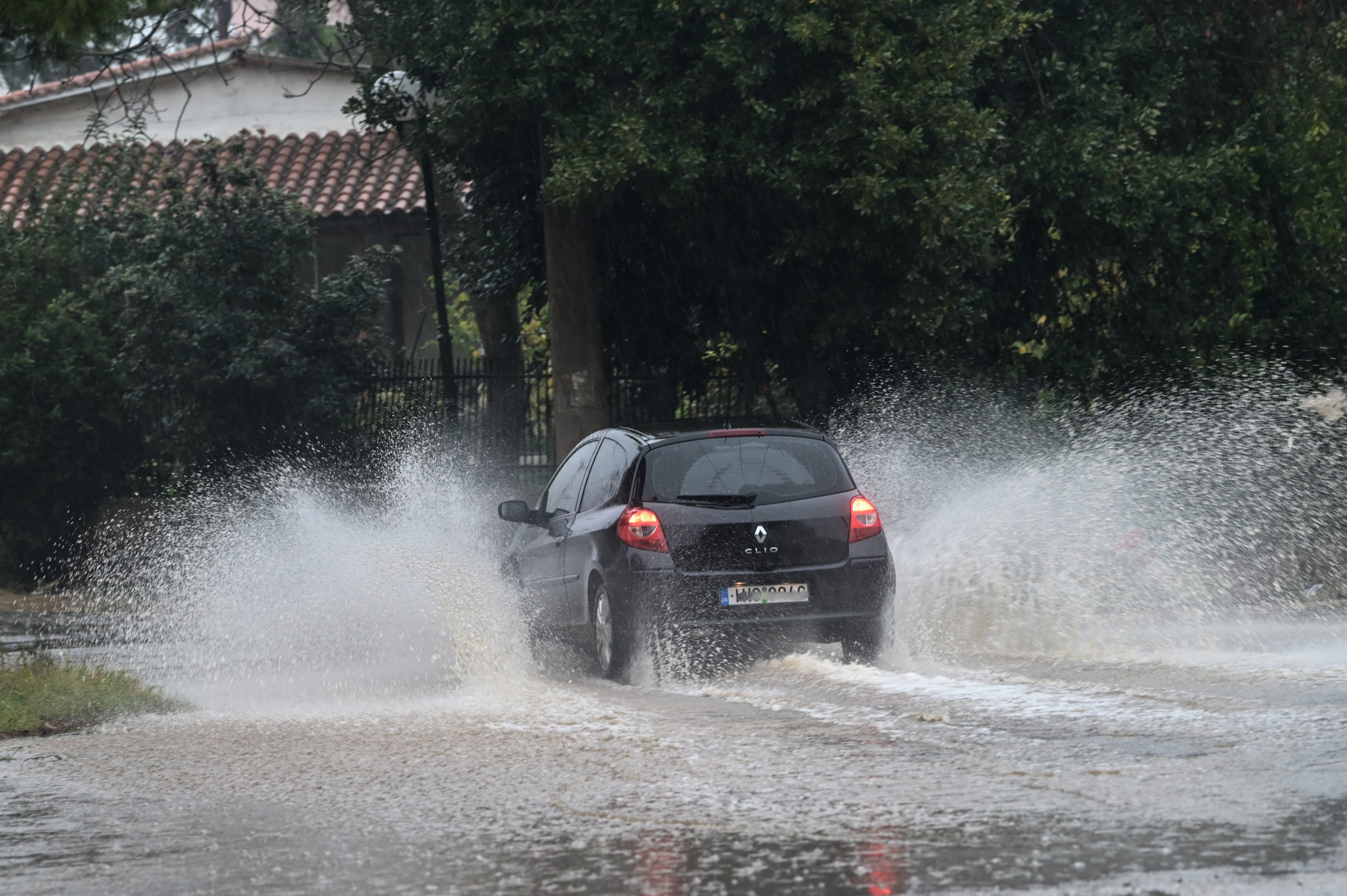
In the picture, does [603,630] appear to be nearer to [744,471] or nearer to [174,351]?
[744,471]

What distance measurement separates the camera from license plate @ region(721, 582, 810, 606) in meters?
10.8

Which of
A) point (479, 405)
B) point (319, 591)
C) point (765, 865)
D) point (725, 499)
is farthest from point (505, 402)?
point (765, 865)

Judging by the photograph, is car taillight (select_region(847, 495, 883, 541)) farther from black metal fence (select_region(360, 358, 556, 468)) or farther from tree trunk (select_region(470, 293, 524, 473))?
tree trunk (select_region(470, 293, 524, 473))

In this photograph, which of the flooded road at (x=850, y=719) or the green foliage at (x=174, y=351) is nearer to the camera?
the flooded road at (x=850, y=719)

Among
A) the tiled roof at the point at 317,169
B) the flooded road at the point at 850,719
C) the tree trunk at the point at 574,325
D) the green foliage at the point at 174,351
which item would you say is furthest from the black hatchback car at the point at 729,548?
the tiled roof at the point at 317,169

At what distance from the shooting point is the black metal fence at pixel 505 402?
21.4m

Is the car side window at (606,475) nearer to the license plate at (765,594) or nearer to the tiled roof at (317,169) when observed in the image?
the license plate at (765,594)

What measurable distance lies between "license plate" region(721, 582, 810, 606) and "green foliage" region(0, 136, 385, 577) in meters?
12.3

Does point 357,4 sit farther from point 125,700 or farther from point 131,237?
point 125,700

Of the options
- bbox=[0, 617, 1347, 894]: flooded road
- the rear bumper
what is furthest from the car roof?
bbox=[0, 617, 1347, 894]: flooded road

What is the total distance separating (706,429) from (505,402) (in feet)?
A: 35.7

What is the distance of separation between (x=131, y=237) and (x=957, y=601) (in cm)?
1492

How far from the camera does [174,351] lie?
22141 mm

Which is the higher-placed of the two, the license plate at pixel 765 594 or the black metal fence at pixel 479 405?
the black metal fence at pixel 479 405
